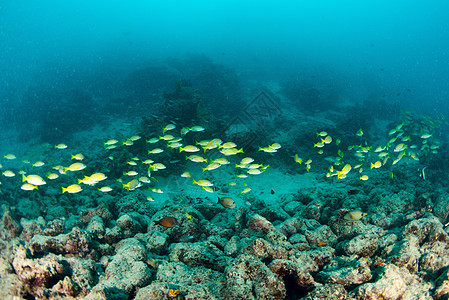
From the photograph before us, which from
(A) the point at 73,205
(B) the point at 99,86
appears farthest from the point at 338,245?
(B) the point at 99,86

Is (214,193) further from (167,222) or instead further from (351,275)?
(351,275)

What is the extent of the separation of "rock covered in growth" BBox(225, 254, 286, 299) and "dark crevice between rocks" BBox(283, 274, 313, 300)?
1.12 ft

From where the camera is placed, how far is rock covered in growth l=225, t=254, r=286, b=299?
2992mm

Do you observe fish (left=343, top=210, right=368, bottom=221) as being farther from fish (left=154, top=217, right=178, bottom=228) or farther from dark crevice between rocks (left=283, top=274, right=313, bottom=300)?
fish (left=154, top=217, right=178, bottom=228)

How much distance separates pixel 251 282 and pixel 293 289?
822 millimetres

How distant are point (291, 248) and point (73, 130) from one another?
21.1 meters

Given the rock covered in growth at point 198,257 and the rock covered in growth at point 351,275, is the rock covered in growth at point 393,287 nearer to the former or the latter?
the rock covered in growth at point 351,275

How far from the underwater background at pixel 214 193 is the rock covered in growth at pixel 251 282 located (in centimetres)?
2

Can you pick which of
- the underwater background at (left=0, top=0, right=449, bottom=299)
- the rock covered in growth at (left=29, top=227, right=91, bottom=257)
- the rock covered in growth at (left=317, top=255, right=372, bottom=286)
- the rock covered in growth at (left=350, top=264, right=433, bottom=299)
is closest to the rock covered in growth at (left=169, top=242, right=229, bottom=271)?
the underwater background at (left=0, top=0, right=449, bottom=299)

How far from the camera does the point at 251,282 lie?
315cm

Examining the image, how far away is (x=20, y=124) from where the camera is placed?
72.6ft

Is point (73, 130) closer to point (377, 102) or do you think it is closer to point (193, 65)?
point (193, 65)

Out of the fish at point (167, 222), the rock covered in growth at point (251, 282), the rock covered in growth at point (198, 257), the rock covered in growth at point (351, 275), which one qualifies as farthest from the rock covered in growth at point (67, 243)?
the rock covered in growth at point (351, 275)

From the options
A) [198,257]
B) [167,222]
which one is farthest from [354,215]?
[167,222]
